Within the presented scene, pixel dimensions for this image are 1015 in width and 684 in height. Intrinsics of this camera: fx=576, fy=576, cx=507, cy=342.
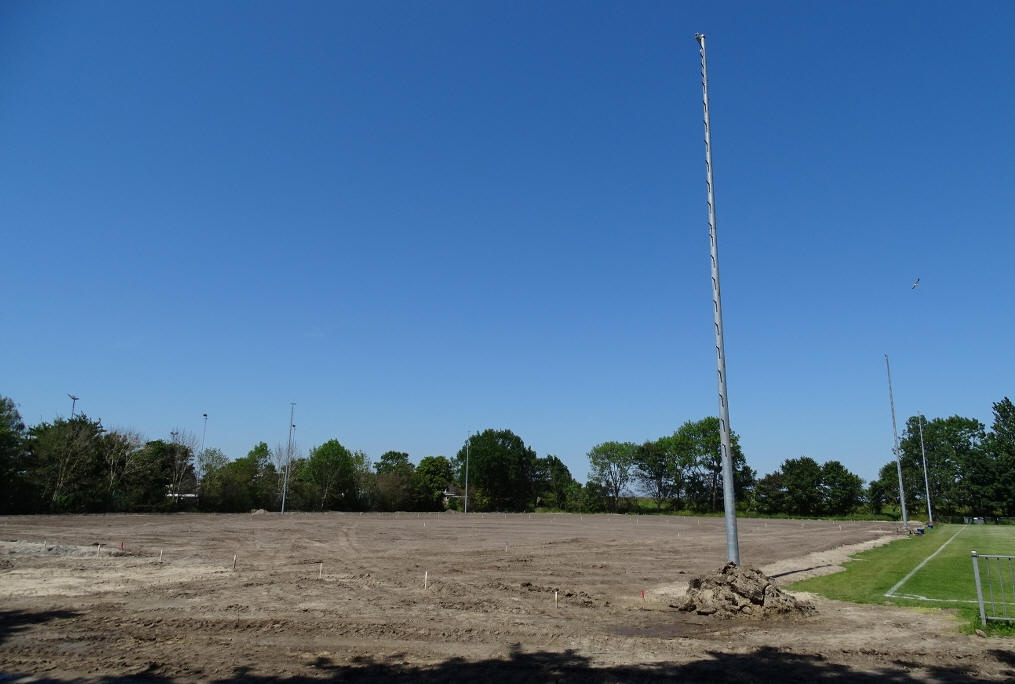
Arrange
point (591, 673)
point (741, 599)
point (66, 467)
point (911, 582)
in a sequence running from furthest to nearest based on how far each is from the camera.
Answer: point (66, 467) → point (911, 582) → point (741, 599) → point (591, 673)

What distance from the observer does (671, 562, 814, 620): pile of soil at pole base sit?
47.3 feet

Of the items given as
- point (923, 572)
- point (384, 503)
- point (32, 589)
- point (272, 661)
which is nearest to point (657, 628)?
point (272, 661)

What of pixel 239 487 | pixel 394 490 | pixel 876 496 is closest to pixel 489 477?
pixel 394 490

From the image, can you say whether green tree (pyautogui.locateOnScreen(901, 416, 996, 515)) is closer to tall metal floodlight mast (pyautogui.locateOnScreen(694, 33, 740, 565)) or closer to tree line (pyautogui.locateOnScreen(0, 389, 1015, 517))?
tree line (pyautogui.locateOnScreen(0, 389, 1015, 517))

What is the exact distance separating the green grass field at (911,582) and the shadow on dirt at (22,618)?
20.9 m

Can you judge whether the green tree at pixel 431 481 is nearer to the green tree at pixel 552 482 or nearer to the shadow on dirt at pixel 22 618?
the green tree at pixel 552 482

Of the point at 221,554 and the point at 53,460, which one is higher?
the point at 53,460

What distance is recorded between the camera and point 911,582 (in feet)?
66.8

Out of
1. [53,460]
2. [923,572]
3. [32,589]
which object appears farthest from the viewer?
[53,460]

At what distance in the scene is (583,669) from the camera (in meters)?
9.87

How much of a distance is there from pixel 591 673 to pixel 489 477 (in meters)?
101

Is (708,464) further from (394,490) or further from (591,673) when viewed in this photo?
(591,673)

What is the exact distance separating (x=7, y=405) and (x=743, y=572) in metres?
71.1

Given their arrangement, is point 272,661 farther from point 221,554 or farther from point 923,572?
point 923,572
